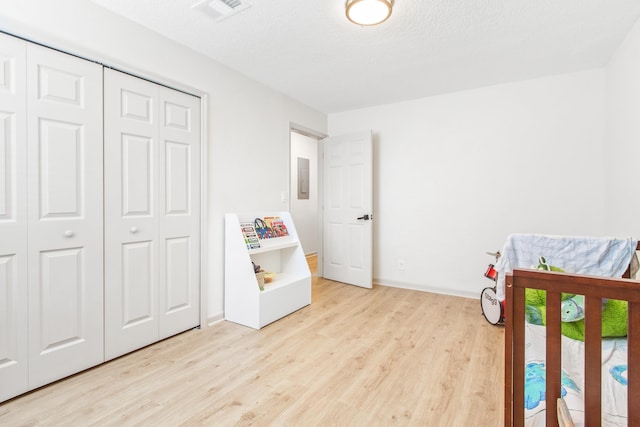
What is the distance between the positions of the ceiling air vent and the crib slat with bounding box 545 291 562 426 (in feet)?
7.08

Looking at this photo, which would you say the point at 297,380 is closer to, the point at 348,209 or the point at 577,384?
the point at 577,384

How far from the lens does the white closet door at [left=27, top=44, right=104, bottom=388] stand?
5.40ft

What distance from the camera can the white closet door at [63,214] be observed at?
1.65 metres

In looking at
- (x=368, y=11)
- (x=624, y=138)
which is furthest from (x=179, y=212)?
(x=624, y=138)

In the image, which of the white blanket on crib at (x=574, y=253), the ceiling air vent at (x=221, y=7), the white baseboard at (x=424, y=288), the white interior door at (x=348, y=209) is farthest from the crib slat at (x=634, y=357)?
the white interior door at (x=348, y=209)

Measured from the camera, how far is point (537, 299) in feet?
4.90

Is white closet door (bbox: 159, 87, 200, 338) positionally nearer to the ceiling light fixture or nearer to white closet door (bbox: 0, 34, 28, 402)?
white closet door (bbox: 0, 34, 28, 402)

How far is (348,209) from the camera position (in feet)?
12.7

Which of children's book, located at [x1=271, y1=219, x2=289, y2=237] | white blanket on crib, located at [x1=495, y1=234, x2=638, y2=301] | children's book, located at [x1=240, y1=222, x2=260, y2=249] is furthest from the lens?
children's book, located at [x1=271, y1=219, x2=289, y2=237]

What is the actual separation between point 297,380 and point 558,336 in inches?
53.5

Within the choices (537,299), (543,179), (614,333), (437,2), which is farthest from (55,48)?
(543,179)

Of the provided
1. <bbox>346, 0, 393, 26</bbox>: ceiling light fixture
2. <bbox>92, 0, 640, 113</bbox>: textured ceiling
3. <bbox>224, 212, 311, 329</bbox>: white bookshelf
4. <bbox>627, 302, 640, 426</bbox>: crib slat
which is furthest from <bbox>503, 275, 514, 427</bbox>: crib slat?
<bbox>224, 212, 311, 329</bbox>: white bookshelf

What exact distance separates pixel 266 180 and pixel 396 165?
164 cm

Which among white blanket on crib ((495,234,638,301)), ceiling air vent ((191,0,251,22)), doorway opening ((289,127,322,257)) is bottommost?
white blanket on crib ((495,234,638,301))
